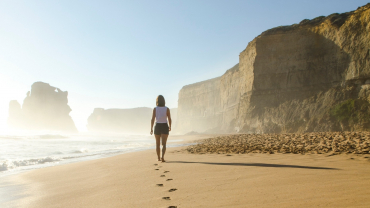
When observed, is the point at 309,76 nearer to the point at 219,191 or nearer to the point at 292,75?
the point at 292,75

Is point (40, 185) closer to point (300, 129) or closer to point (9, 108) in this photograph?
point (300, 129)

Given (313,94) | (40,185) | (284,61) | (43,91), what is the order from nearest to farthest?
(40,185) < (313,94) < (284,61) < (43,91)

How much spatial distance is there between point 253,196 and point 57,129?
98.5 meters

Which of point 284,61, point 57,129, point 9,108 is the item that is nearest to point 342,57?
point 284,61

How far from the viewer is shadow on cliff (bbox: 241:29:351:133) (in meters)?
22.1

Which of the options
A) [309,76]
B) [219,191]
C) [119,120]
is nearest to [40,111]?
[119,120]

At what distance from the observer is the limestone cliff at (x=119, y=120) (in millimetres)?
147000

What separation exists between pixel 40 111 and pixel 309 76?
9185cm

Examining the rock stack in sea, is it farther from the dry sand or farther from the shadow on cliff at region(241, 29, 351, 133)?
the shadow on cliff at region(241, 29, 351, 133)

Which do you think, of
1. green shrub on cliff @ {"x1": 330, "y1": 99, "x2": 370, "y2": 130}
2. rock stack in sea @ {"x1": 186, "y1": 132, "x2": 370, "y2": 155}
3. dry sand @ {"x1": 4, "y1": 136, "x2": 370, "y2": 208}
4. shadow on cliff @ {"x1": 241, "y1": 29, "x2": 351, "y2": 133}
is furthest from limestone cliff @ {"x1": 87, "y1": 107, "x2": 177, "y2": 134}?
dry sand @ {"x1": 4, "y1": 136, "x2": 370, "y2": 208}

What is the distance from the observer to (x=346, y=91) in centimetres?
2003

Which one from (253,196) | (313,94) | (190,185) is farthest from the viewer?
(313,94)

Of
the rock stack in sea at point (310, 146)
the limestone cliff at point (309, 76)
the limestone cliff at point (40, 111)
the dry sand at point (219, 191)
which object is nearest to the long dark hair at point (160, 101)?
the rock stack in sea at point (310, 146)

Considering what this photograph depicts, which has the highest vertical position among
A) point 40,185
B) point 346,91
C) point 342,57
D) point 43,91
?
point 43,91
